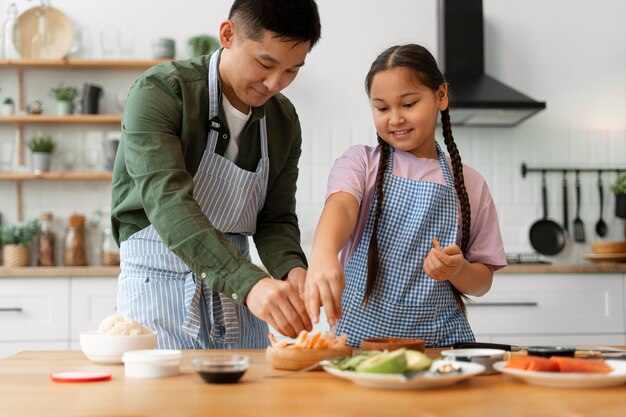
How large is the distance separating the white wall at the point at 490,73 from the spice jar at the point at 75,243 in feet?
0.57

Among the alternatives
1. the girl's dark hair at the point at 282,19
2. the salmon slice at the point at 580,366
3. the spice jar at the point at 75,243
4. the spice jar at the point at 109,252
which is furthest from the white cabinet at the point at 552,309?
the salmon slice at the point at 580,366

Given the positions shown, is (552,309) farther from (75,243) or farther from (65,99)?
(65,99)

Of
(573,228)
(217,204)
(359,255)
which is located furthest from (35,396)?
(573,228)

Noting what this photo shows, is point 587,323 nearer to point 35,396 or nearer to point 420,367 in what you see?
point 420,367

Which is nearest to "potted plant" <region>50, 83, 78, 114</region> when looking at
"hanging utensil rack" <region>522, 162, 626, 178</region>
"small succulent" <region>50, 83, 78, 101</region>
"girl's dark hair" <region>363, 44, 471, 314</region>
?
"small succulent" <region>50, 83, 78, 101</region>

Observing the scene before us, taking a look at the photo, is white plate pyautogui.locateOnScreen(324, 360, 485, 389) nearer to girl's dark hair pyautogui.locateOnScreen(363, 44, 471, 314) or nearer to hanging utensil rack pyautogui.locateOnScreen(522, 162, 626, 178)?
girl's dark hair pyautogui.locateOnScreen(363, 44, 471, 314)

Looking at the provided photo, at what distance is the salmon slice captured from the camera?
1.26 meters

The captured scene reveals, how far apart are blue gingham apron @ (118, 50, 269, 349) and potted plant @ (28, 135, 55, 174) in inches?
97.9

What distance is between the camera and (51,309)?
3.71 metres

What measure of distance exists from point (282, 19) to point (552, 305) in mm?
2537

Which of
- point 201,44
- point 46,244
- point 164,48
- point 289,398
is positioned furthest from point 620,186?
point 289,398

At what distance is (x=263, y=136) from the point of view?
199 cm

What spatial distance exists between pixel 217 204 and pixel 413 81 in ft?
1.75

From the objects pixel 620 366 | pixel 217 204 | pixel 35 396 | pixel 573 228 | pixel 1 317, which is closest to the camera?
pixel 35 396
